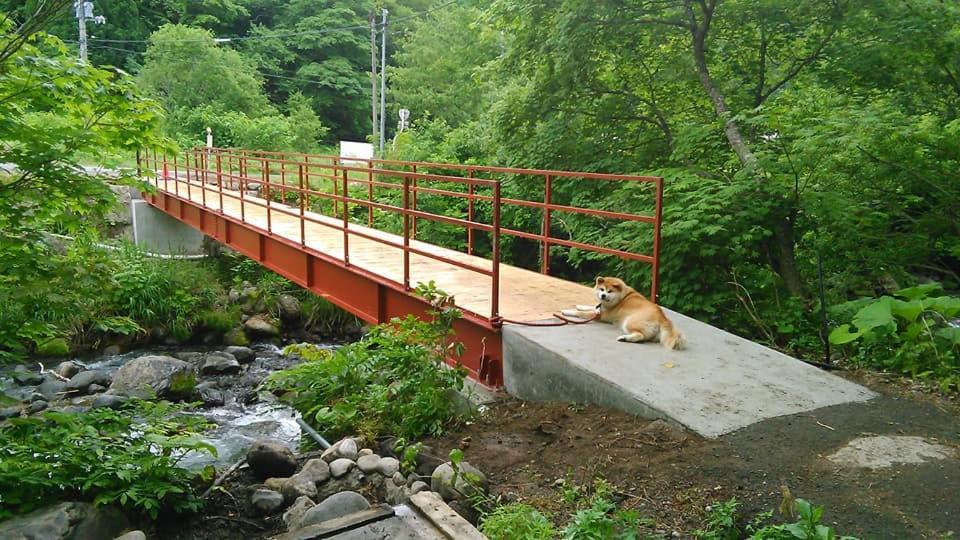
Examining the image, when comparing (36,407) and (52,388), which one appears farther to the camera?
(52,388)

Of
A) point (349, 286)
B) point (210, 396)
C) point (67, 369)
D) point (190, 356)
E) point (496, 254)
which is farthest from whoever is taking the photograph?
point (190, 356)

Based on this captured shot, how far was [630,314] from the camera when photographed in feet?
19.4

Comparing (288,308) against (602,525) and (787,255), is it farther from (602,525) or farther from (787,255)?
(602,525)

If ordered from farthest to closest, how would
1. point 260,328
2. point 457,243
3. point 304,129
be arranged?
point 304,129 < point 457,243 < point 260,328

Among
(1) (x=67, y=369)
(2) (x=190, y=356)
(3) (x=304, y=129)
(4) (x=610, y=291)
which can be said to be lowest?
(2) (x=190, y=356)

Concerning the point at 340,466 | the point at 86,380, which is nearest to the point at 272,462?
the point at 340,466

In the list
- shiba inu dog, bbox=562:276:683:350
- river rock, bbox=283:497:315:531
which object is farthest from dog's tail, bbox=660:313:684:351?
river rock, bbox=283:497:315:531

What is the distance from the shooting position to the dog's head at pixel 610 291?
238 inches

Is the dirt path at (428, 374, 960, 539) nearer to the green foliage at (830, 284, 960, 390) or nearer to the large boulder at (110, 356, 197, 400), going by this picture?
the green foliage at (830, 284, 960, 390)

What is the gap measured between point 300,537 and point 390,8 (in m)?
51.4

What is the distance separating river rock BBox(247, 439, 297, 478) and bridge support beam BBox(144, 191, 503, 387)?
5.45ft

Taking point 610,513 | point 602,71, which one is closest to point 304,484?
point 610,513

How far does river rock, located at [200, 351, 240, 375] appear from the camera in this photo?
11.7 m

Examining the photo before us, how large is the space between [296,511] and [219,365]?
25.3 feet
